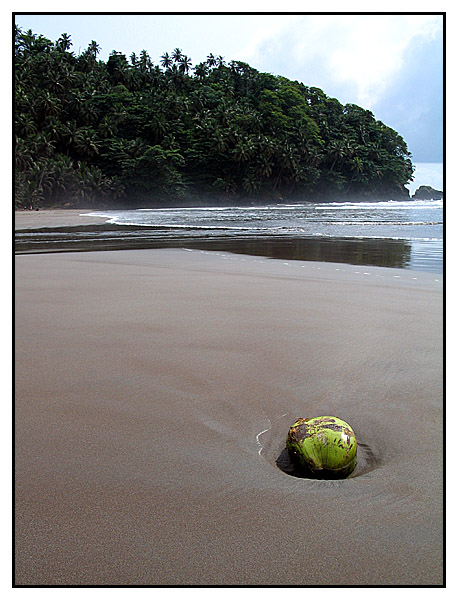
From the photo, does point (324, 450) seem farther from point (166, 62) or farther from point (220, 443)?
point (166, 62)

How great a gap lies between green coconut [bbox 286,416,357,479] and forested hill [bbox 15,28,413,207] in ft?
148

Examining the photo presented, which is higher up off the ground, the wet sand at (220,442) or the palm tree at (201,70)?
the palm tree at (201,70)

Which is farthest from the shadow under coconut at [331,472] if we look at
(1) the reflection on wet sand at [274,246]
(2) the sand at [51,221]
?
(2) the sand at [51,221]

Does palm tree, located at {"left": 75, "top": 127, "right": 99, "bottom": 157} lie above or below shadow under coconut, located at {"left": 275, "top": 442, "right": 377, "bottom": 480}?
above

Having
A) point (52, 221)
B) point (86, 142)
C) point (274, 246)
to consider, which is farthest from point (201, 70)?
point (274, 246)

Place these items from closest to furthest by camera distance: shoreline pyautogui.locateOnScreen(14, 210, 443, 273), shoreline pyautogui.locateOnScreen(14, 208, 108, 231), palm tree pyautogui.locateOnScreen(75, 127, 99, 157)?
shoreline pyautogui.locateOnScreen(14, 210, 443, 273) → shoreline pyautogui.locateOnScreen(14, 208, 108, 231) → palm tree pyautogui.locateOnScreen(75, 127, 99, 157)

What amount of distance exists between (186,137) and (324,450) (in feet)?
199

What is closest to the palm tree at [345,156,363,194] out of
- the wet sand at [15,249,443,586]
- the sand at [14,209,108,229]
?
the sand at [14,209,108,229]

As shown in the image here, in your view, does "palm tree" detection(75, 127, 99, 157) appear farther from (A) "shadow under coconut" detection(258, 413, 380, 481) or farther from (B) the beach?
(A) "shadow under coconut" detection(258, 413, 380, 481)

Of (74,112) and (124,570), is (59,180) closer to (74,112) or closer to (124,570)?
(74,112)

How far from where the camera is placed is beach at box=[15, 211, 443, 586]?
4.55 ft

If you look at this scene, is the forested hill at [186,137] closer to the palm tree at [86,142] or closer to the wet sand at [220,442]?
the palm tree at [86,142]

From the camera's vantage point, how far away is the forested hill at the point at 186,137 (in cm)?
5031

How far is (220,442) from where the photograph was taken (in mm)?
2037
